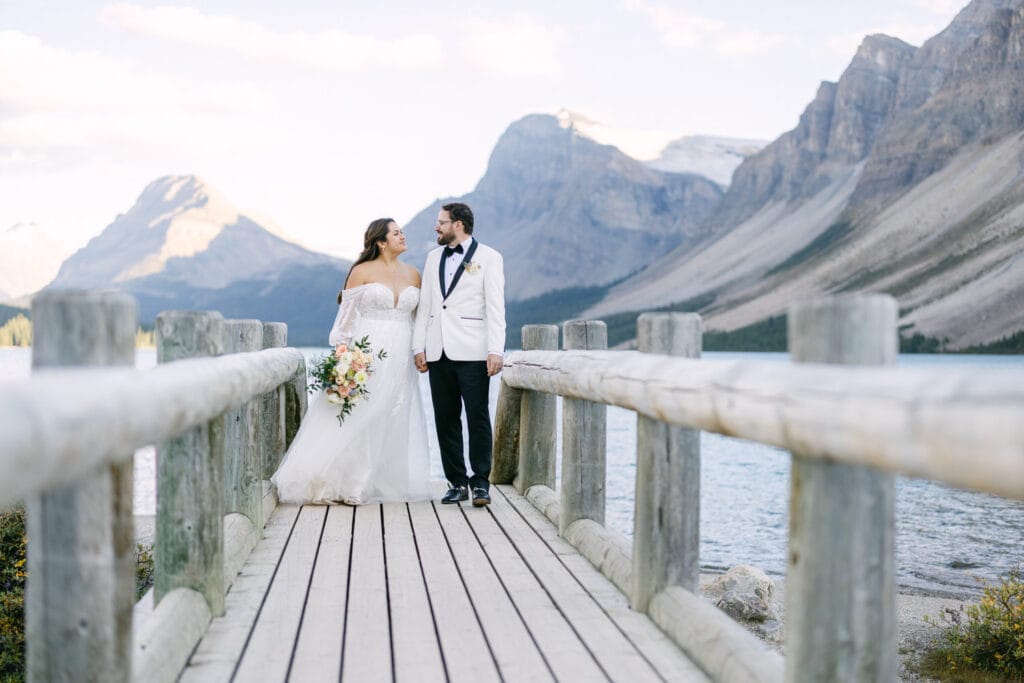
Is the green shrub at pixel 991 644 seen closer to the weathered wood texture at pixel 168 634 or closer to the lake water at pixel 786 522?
the lake water at pixel 786 522

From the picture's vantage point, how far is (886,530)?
2.38m

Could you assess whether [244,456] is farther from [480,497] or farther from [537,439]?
[537,439]

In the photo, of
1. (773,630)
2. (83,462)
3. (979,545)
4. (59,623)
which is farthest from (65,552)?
(979,545)

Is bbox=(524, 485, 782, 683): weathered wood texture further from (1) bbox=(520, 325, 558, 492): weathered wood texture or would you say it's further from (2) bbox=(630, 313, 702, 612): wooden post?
(1) bbox=(520, 325, 558, 492): weathered wood texture

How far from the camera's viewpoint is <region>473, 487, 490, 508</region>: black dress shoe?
6.70 metres

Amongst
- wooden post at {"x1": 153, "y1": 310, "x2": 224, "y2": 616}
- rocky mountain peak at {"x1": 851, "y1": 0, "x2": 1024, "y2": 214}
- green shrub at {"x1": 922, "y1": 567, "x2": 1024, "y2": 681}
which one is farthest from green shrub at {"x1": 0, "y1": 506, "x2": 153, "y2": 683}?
rocky mountain peak at {"x1": 851, "y1": 0, "x2": 1024, "y2": 214}

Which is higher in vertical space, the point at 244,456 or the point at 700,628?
the point at 244,456

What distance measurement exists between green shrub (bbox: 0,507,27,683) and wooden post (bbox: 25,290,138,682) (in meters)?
5.55

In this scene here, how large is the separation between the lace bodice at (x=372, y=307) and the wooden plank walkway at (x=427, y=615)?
167 centimetres

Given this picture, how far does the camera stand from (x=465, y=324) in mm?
6691

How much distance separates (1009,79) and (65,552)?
589 feet

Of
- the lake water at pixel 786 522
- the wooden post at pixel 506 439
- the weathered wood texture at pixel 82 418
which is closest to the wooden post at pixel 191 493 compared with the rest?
the weathered wood texture at pixel 82 418

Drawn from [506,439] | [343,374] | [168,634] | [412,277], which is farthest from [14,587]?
[168,634]

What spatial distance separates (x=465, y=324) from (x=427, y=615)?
284 centimetres
